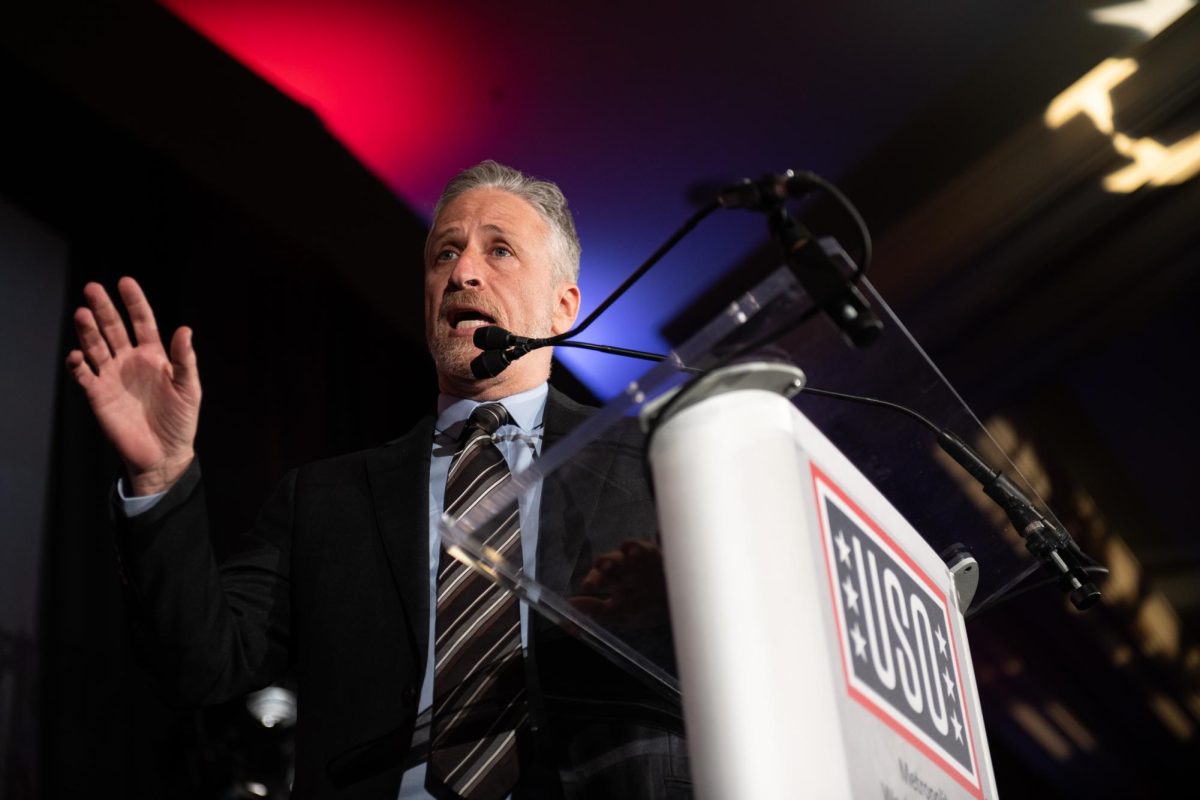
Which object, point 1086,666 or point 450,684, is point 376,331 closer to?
point 450,684

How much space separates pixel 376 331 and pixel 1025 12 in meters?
1.91

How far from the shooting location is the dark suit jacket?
32.8 inches

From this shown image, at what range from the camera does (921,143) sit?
131 inches

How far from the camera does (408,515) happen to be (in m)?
1.30

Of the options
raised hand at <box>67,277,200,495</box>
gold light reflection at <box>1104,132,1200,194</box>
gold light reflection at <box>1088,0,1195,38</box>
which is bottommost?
raised hand at <box>67,277,200,495</box>

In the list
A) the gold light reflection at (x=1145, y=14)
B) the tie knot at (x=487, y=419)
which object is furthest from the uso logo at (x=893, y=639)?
the gold light reflection at (x=1145, y=14)

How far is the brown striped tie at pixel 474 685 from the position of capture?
3.42 ft

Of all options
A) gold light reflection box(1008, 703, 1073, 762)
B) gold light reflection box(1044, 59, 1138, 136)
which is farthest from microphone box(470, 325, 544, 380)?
gold light reflection box(1008, 703, 1073, 762)

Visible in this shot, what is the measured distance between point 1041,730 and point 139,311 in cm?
510

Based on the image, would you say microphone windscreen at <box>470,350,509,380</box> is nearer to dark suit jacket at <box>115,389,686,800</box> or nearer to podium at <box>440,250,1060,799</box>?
dark suit jacket at <box>115,389,686,800</box>

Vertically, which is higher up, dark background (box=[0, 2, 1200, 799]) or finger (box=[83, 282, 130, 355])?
dark background (box=[0, 2, 1200, 799])

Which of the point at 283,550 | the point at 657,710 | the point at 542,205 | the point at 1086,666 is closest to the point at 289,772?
the point at 283,550

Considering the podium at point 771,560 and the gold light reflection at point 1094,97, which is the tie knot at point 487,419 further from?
the gold light reflection at point 1094,97

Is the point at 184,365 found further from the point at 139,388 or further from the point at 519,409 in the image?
the point at 519,409
